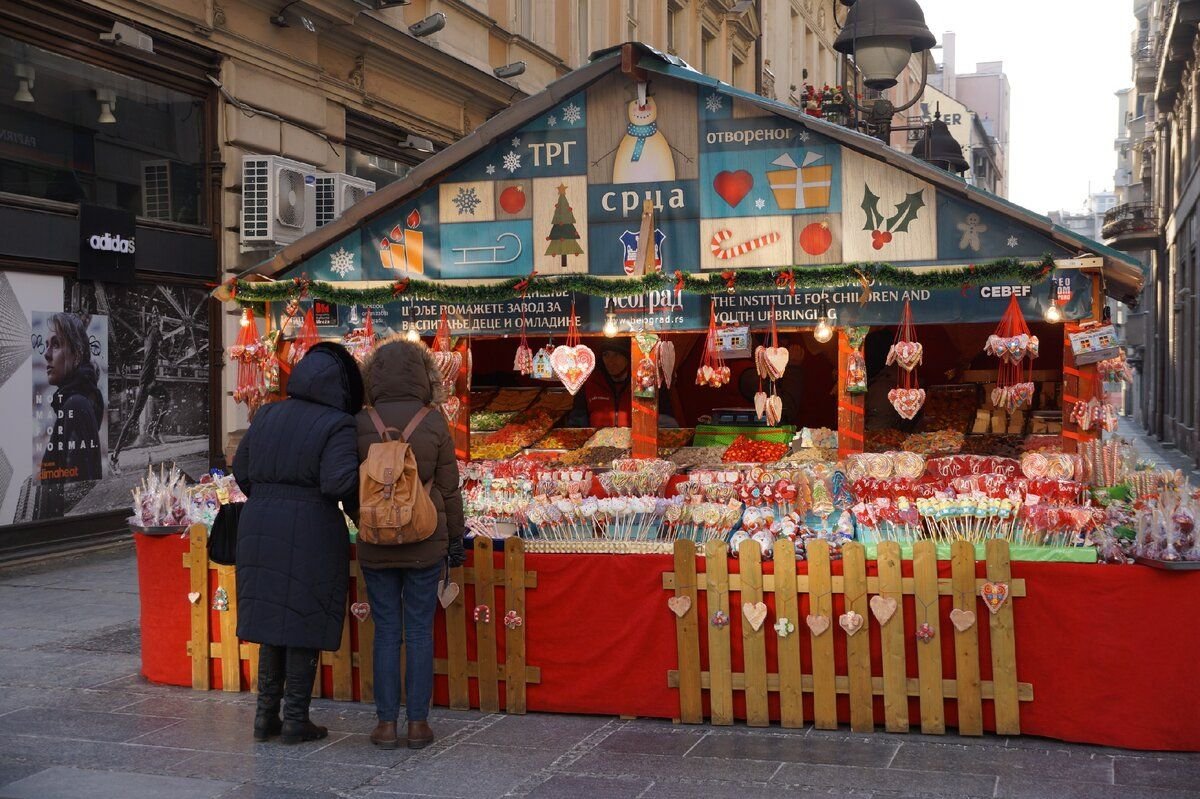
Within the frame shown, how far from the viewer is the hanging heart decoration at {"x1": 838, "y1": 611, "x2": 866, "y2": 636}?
637cm

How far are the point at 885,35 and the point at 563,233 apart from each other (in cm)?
375

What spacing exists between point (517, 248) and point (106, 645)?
425 cm

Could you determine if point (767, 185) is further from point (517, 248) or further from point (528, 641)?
point (528, 641)

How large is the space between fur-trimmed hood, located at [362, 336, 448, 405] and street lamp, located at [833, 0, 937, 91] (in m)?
6.42

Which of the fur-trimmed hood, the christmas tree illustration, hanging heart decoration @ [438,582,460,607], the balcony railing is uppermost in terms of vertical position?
the balcony railing

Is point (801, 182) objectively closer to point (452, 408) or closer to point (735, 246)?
point (735, 246)

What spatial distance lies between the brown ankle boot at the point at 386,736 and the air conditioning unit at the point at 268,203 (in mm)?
9941

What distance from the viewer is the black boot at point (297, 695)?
6.30 meters

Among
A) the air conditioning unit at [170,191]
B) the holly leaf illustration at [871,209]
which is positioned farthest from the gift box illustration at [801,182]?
the air conditioning unit at [170,191]

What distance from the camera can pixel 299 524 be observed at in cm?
620

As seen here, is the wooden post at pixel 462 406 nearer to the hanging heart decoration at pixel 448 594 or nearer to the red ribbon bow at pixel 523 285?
the red ribbon bow at pixel 523 285

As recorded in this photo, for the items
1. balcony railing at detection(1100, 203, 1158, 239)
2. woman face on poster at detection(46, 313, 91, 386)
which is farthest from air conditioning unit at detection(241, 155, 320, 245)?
balcony railing at detection(1100, 203, 1158, 239)

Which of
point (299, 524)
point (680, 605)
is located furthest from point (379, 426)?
point (680, 605)

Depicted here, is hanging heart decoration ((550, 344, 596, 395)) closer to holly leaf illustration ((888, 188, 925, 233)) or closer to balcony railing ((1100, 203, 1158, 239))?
holly leaf illustration ((888, 188, 925, 233))
